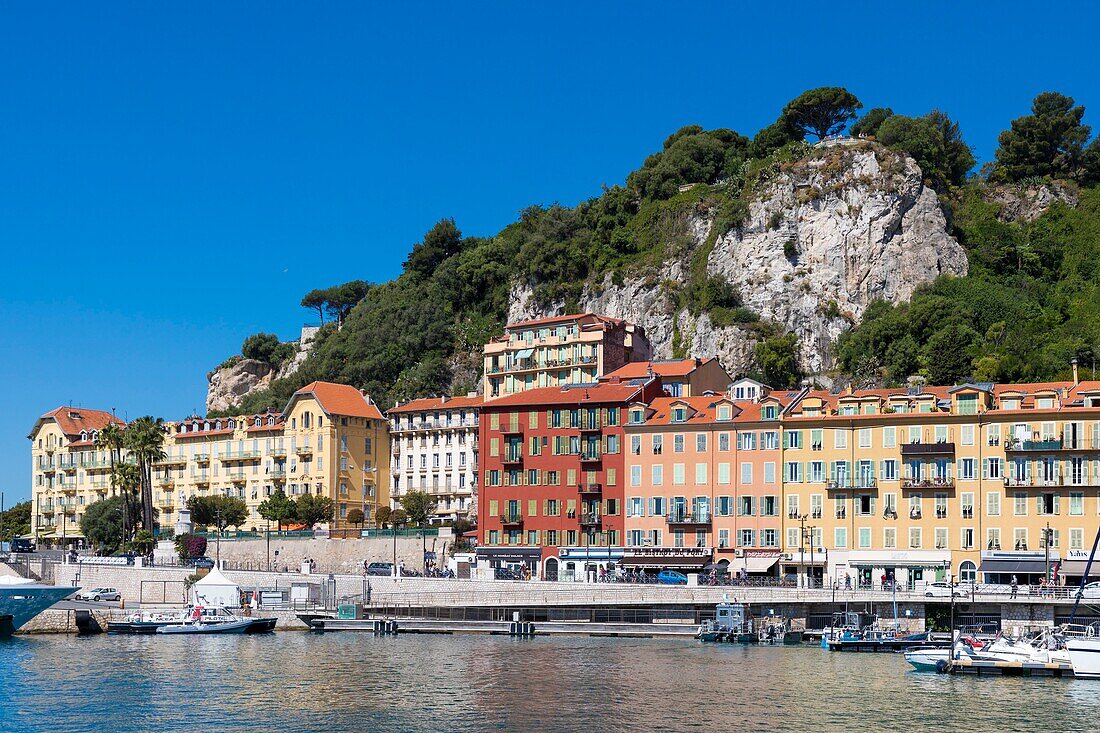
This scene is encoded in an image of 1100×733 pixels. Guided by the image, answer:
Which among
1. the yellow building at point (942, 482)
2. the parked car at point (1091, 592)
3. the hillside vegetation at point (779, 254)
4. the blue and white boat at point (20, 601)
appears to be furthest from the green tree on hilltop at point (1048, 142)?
the blue and white boat at point (20, 601)

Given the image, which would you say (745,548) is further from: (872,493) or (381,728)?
(381,728)

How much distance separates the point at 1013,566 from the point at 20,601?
56824 millimetres

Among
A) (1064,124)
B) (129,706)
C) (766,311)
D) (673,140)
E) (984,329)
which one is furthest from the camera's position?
(673,140)

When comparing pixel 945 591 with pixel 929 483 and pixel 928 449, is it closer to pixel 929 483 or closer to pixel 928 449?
pixel 929 483

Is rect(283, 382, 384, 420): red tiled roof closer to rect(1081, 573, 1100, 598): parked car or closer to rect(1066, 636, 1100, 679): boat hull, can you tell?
rect(1081, 573, 1100, 598): parked car

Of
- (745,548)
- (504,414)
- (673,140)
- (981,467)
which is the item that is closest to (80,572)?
(504,414)

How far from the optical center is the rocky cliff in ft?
391

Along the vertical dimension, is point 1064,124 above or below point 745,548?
above

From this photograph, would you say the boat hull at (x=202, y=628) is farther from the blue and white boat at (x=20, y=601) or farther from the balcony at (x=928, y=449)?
the balcony at (x=928, y=449)

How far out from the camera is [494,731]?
45.2 meters

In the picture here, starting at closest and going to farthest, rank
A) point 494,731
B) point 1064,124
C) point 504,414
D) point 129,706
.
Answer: point 494,731 → point 129,706 → point 504,414 → point 1064,124

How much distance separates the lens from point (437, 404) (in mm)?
121625

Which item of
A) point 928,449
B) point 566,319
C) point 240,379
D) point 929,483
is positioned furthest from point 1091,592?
point 240,379

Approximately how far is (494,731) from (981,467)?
46746 millimetres
